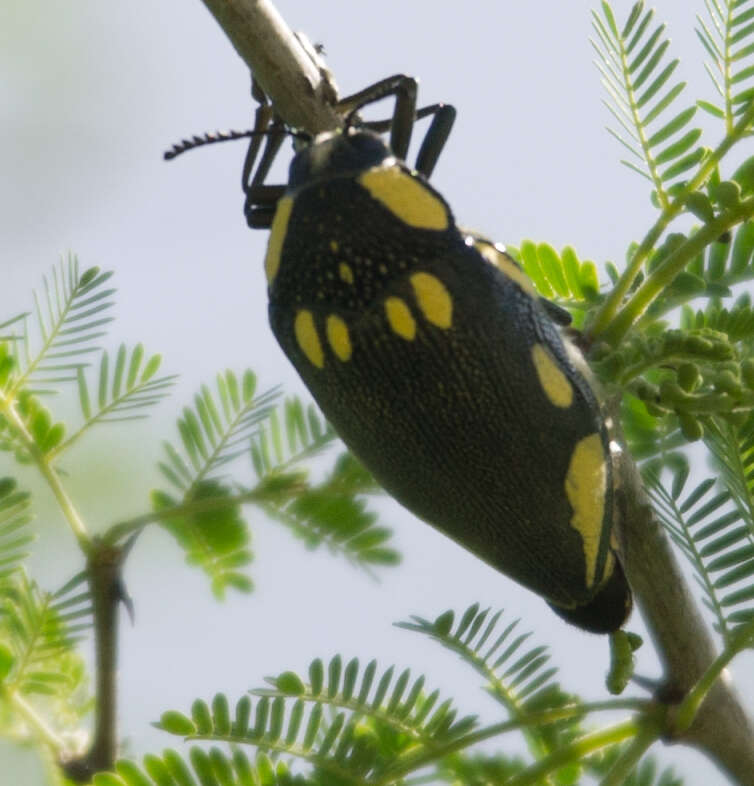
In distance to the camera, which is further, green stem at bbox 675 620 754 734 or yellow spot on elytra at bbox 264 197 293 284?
yellow spot on elytra at bbox 264 197 293 284

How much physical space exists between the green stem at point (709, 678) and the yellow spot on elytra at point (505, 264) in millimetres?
508

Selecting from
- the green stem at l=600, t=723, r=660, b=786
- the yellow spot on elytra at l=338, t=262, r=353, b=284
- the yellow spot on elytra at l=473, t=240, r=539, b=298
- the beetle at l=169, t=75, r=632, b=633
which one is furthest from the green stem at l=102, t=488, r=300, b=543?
the green stem at l=600, t=723, r=660, b=786

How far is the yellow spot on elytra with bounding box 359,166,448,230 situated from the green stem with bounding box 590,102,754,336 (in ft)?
0.84

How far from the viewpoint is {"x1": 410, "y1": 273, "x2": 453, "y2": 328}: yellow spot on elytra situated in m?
1.61

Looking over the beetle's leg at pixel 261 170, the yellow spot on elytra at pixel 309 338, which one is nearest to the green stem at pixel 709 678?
the yellow spot on elytra at pixel 309 338

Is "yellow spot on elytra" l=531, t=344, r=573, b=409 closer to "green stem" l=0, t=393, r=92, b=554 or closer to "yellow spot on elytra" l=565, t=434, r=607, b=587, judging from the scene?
"yellow spot on elytra" l=565, t=434, r=607, b=587

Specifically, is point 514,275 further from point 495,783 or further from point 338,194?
point 495,783

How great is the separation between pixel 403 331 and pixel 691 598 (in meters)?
0.50

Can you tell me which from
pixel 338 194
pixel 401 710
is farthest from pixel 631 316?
pixel 401 710

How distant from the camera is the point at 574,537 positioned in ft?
5.33

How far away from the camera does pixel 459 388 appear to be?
158cm

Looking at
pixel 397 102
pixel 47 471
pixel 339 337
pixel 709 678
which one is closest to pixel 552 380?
pixel 339 337

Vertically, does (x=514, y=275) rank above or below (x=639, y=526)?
above

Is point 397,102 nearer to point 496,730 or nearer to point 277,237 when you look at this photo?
point 277,237
